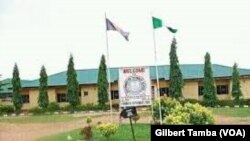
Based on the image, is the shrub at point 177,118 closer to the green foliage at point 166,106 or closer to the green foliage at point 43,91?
the green foliage at point 166,106

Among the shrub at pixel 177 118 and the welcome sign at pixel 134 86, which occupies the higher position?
the welcome sign at pixel 134 86

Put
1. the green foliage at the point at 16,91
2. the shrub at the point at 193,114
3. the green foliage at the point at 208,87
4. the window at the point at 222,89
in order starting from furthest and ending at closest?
the window at the point at 222,89, the green foliage at the point at 16,91, the green foliage at the point at 208,87, the shrub at the point at 193,114

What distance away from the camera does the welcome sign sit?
12.1 m

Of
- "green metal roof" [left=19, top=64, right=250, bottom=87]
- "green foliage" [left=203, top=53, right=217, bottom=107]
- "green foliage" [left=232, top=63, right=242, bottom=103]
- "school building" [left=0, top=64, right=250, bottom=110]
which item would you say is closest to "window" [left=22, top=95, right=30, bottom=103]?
"school building" [left=0, top=64, right=250, bottom=110]

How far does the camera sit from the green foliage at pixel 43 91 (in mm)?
26234

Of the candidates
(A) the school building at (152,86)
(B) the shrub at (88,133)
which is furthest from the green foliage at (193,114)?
(A) the school building at (152,86)

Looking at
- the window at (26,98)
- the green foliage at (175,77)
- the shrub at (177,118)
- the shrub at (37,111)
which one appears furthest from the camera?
the window at (26,98)

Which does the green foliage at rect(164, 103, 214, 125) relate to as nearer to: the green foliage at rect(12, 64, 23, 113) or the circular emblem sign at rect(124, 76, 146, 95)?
the circular emblem sign at rect(124, 76, 146, 95)

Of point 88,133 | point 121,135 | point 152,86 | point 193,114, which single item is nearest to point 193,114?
point 193,114

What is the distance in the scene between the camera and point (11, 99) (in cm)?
2712

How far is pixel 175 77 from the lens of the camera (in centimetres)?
2528

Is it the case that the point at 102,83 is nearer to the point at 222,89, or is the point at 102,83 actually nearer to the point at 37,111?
the point at 37,111

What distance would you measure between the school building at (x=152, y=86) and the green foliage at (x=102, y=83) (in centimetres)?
137

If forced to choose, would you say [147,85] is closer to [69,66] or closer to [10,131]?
[10,131]
